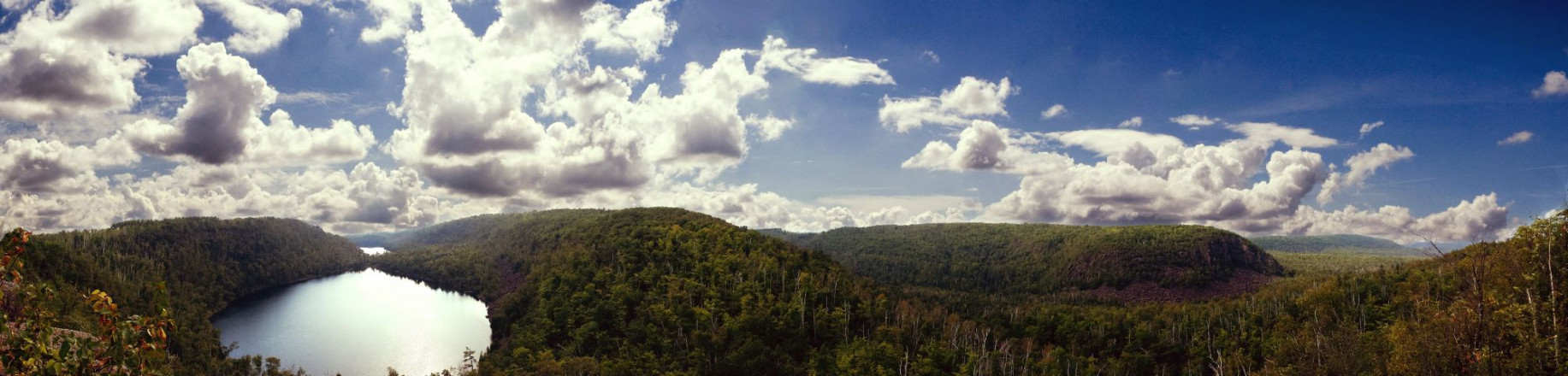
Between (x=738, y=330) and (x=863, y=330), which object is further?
(x=863, y=330)

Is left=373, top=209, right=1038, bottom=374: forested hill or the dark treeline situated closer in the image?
the dark treeline

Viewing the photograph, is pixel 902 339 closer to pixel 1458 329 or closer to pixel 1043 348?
pixel 1043 348

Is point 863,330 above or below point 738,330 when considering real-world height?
below

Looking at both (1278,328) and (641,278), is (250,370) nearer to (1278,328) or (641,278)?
(641,278)

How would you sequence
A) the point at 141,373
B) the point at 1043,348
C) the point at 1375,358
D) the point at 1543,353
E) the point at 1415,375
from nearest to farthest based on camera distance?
1. the point at 141,373
2. the point at 1543,353
3. the point at 1415,375
4. the point at 1375,358
5. the point at 1043,348

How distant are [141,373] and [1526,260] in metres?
78.2

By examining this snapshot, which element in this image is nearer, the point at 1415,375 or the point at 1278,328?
the point at 1415,375

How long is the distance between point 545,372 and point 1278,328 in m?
169

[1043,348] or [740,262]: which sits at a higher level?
[740,262]

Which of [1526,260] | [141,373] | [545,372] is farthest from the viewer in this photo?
[545,372]

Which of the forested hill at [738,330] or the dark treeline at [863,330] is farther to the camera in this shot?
the forested hill at [738,330]

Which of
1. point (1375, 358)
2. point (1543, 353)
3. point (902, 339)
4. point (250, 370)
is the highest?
point (1543, 353)

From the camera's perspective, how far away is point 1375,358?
6562 centimetres

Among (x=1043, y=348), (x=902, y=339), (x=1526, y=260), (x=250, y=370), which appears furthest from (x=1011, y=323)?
(x=250, y=370)
